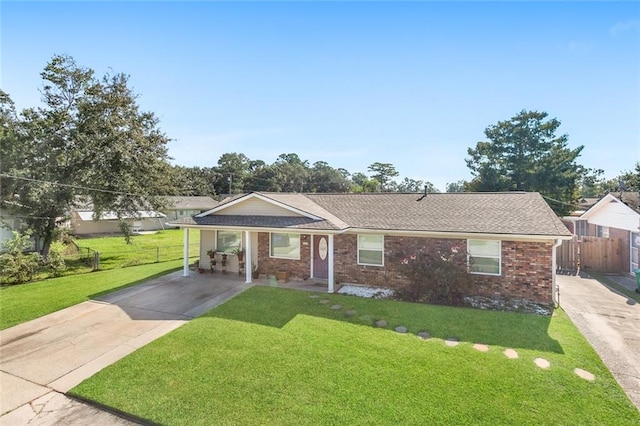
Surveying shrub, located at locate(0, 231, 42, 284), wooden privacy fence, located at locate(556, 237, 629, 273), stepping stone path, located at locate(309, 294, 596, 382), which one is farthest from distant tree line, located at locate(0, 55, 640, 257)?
stepping stone path, located at locate(309, 294, 596, 382)

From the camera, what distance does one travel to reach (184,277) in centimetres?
1427

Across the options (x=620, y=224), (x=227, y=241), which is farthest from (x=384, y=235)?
(x=620, y=224)

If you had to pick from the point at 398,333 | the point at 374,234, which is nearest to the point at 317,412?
the point at 398,333

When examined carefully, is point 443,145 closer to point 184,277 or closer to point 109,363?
point 184,277

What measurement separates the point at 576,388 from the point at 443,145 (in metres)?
22.0

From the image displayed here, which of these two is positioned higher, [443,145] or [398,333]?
[443,145]

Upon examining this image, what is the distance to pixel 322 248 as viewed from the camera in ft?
44.2

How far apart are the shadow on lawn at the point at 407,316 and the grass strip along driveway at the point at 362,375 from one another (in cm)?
6

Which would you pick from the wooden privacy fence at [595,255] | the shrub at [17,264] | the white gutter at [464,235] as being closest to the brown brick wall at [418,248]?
the white gutter at [464,235]

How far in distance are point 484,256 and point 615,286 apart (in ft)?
21.8

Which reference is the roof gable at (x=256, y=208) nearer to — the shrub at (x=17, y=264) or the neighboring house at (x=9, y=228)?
the shrub at (x=17, y=264)

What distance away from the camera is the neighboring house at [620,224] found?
14180mm

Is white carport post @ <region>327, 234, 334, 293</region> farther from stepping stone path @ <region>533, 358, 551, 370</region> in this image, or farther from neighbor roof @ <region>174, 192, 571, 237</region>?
stepping stone path @ <region>533, 358, 551, 370</region>

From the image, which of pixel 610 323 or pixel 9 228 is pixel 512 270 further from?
pixel 9 228
